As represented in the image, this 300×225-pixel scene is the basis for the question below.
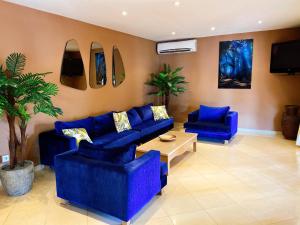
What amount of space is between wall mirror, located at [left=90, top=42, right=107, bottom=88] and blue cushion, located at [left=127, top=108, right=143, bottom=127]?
3.07ft

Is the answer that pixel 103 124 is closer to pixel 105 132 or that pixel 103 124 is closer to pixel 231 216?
pixel 105 132

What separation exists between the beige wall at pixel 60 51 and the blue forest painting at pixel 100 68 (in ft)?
0.52

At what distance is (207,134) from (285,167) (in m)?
1.85

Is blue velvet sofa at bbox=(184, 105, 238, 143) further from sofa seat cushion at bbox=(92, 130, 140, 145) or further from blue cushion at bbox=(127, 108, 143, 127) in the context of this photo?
sofa seat cushion at bbox=(92, 130, 140, 145)

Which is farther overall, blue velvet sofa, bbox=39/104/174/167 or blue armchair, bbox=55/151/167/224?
blue velvet sofa, bbox=39/104/174/167

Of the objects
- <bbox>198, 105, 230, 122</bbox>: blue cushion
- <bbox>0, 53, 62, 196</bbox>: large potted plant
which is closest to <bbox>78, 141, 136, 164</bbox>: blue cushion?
<bbox>0, 53, 62, 196</bbox>: large potted plant

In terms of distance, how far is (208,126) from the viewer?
523 centimetres

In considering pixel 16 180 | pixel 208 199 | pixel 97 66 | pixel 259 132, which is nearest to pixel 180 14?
pixel 97 66

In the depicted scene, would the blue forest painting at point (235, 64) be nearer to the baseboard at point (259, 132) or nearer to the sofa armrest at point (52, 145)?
the baseboard at point (259, 132)

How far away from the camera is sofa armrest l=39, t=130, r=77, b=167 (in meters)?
3.38

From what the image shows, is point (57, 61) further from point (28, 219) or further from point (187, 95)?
point (187, 95)

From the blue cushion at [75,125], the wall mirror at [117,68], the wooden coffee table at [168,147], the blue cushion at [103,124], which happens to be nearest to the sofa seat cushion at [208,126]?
the wooden coffee table at [168,147]

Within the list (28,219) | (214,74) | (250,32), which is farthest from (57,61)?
(250,32)

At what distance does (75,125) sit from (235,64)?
4520 millimetres
